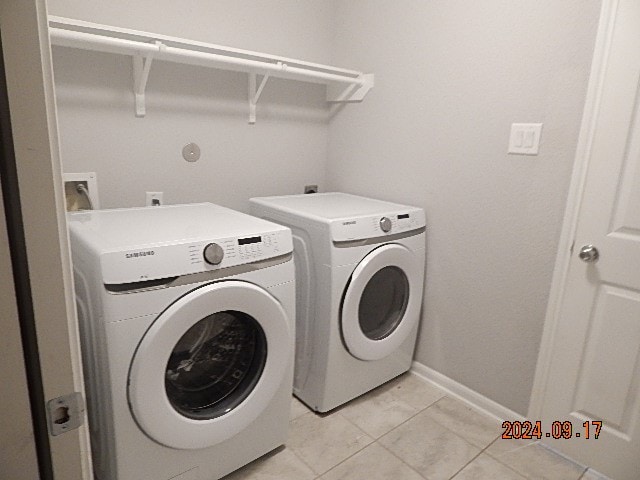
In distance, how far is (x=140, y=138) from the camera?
1842 mm

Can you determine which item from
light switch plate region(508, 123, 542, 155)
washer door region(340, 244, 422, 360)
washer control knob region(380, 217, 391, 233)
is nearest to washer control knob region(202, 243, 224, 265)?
washer door region(340, 244, 422, 360)

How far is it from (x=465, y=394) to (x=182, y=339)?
1.38m

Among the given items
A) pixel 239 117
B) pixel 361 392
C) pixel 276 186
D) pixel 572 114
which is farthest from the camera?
pixel 276 186

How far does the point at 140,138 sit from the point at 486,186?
1483 millimetres

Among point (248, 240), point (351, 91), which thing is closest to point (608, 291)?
point (248, 240)

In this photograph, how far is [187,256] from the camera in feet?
4.01

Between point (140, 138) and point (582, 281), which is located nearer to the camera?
point (582, 281)

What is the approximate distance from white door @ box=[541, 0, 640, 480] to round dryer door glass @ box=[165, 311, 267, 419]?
117 centimetres

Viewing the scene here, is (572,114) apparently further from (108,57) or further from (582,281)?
(108,57)

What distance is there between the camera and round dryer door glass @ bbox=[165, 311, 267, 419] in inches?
53.3

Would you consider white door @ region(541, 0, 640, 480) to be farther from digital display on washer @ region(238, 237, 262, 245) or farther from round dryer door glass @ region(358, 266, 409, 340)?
digital display on washer @ region(238, 237, 262, 245)

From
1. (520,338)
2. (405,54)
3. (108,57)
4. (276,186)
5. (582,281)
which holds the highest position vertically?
(405,54)

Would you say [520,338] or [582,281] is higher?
[582,281]

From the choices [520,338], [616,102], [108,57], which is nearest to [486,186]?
[616,102]
